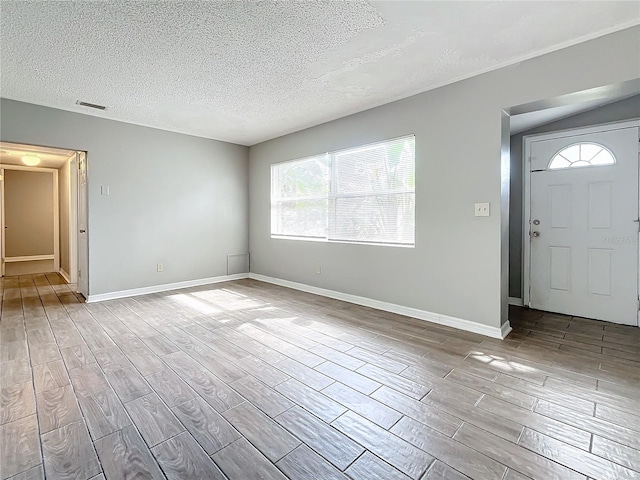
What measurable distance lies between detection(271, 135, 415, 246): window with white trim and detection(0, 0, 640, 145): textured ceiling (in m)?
0.73

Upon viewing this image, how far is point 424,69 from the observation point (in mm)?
2900

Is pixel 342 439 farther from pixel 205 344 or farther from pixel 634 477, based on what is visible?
pixel 205 344

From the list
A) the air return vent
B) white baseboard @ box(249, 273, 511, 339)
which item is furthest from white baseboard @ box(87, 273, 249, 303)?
the air return vent

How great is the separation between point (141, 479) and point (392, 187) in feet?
11.2

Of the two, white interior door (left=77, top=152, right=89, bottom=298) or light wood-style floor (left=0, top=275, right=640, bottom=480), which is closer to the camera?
light wood-style floor (left=0, top=275, right=640, bottom=480)

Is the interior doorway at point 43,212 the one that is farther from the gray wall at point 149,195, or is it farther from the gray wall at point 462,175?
the gray wall at point 462,175

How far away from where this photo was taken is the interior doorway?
15.9 ft

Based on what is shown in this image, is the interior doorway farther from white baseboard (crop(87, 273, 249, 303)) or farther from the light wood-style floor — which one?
the light wood-style floor

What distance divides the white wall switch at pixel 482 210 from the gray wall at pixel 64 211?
6753mm

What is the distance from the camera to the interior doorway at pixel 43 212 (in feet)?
15.9

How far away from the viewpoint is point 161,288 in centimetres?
486

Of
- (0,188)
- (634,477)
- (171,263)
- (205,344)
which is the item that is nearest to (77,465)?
(205,344)

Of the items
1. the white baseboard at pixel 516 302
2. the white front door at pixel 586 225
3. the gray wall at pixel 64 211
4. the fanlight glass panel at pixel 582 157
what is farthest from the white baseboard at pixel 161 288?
the fanlight glass panel at pixel 582 157

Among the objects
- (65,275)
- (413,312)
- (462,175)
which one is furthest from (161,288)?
(462,175)
